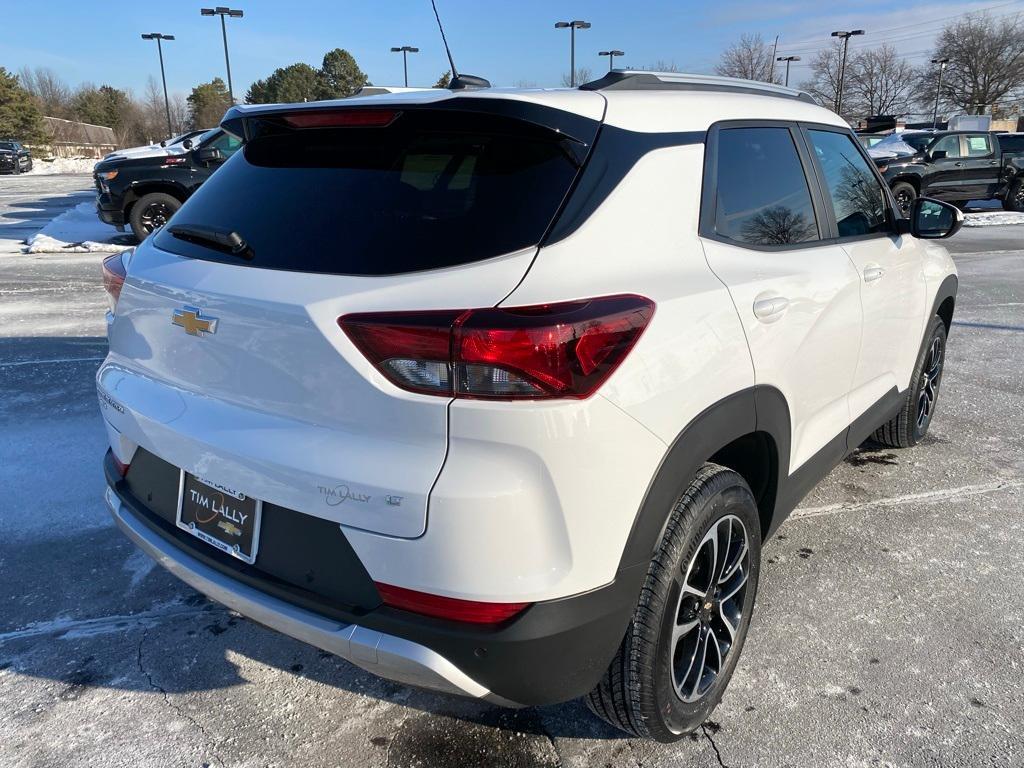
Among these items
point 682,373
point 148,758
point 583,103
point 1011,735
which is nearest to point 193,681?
point 148,758

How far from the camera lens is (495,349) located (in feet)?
5.34

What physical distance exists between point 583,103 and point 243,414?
3.79 ft

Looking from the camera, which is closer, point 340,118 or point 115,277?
point 340,118

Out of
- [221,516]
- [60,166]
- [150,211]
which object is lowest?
[60,166]

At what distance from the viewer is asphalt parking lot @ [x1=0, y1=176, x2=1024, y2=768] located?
7.29ft

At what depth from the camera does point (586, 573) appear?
173cm

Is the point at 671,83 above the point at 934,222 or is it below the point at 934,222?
above

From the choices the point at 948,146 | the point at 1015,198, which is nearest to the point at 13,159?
the point at 948,146

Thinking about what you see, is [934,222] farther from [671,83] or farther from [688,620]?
[688,620]

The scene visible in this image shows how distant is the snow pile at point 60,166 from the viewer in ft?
135

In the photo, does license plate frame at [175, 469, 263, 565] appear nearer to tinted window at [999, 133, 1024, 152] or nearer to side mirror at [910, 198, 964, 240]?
side mirror at [910, 198, 964, 240]

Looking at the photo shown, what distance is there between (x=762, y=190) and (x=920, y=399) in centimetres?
241

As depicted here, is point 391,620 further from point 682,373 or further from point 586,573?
point 682,373

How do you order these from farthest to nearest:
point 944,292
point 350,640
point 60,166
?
point 60,166 → point 944,292 → point 350,640
